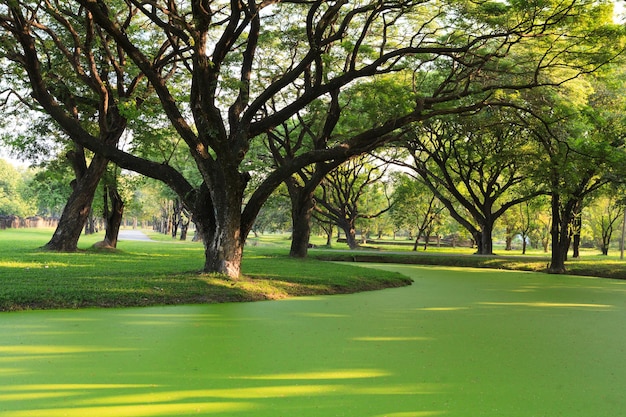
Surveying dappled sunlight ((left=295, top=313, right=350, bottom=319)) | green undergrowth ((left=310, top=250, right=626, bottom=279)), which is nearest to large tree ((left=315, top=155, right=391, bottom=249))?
green undergrowth ((left=310, top=250, right=626, bottom=279))

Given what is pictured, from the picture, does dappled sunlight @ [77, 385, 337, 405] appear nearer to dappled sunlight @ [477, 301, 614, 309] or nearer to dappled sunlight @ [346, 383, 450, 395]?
dappled sunlight @ [346, 383, 450, 395]

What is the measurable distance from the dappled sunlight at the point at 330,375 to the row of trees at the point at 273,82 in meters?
3.90

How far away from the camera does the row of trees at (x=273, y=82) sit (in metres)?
→ 6.69

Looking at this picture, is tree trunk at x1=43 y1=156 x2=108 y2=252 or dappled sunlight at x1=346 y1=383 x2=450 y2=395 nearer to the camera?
dappled sunlight at x1=346 y1=383 x2=450 y2=395

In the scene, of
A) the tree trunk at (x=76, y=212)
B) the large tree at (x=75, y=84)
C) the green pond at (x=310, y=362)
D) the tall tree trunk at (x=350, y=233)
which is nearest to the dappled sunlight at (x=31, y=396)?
the green pond at (x=310, y=362)

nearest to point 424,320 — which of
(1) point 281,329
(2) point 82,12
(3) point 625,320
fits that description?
(1) point 281,329

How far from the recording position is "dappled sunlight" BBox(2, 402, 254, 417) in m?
2.20

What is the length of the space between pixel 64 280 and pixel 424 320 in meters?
4.27

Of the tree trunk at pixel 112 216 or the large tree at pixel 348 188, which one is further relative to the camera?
the large tree at pixel 348 188

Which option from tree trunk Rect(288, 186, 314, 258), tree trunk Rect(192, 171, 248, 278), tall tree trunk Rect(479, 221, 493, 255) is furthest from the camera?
tall tree trunk Rect(479, 221, 493, 255)

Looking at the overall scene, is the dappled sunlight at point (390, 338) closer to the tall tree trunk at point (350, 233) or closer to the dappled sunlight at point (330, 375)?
the dappled sunlight at point (330, 375)

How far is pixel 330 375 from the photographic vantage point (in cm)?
291

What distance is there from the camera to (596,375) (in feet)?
10.1

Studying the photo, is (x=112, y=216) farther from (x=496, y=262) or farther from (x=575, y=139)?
(x=575, y=139)
